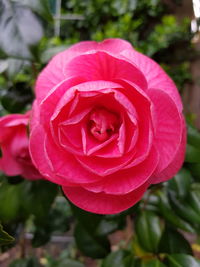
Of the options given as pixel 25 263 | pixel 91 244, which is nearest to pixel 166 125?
A: pixel 91 244

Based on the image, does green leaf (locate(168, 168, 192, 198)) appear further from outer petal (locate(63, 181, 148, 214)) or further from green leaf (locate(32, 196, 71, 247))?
green leaf (locate(32, 196, 71, 247))

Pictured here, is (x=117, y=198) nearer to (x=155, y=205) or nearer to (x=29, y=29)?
(x=29, y=29)

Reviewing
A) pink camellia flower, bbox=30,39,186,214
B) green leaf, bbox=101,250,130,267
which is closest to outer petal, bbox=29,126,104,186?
pink camellia flower, bbox=30,39,186,214

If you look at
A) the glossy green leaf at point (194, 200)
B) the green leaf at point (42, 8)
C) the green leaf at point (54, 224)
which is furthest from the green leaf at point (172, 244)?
the green leaf at point (42, 8)

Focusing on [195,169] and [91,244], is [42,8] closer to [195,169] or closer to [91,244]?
[195,169]

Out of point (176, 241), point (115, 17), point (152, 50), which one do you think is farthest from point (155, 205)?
point (115, 17)

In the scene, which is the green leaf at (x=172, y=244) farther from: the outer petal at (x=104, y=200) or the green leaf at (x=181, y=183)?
the outer petal at (x=104, y=200)
